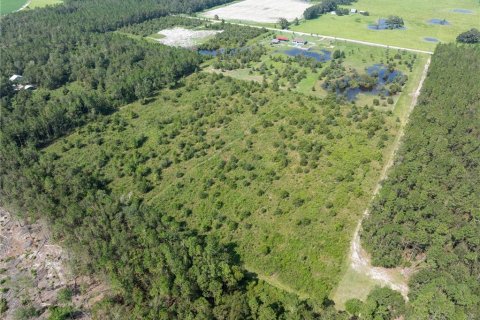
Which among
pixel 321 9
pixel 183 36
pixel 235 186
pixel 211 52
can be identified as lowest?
pixel 235 186

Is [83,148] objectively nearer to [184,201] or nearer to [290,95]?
[184,201]

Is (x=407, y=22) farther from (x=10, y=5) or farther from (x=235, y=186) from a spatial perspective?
(x=10, y=5)

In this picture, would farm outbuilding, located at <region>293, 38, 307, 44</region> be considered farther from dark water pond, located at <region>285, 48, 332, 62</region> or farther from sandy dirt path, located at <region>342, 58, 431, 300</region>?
sandy dirt path, located at <region>342, 58, 431, 300</region>

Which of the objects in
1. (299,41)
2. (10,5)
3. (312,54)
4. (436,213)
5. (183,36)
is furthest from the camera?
(10,5)

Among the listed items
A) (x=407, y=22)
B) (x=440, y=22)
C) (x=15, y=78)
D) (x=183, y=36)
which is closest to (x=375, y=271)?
(x=15, y=78)

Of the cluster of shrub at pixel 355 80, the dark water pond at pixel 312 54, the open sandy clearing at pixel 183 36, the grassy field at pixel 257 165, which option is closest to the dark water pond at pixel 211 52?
the open sandy clearing at pixel 183 36

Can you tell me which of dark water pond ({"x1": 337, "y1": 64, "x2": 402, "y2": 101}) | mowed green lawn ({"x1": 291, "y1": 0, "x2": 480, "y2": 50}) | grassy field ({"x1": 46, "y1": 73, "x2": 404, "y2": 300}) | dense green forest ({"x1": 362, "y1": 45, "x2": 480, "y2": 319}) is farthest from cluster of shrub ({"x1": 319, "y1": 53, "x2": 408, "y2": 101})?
mowed green lawn ({"x1": 291, "y1": 0, "x2": 480, "y2": 50})
